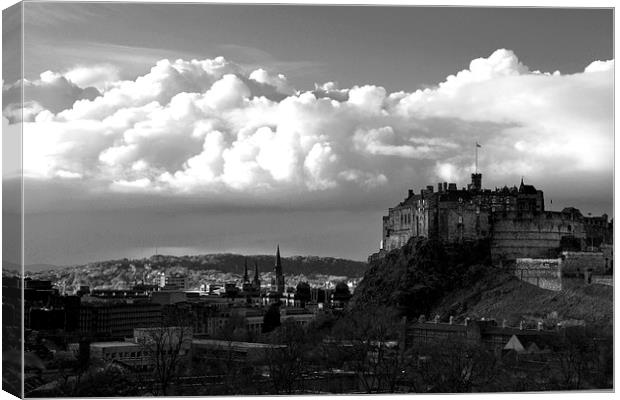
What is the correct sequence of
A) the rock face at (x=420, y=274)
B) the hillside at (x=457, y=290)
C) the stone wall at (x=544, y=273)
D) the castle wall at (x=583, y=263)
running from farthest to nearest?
the stone wall at (x=544, y=273)
the rock face at (x=420, y=274)
the hillside at (x=457, y=290)
the castle wall at (x=583, y=263)

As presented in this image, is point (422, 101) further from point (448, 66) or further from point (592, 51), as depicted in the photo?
point (592, 51)

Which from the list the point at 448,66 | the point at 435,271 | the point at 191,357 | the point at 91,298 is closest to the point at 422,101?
the point at 448,66

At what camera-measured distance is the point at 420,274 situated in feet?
112

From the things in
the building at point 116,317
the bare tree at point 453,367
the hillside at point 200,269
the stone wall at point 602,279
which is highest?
the hillside at point 200,269

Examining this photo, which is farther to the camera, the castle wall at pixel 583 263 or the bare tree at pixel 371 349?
the castle wall at pixel 583 263

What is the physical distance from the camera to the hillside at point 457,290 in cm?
3064

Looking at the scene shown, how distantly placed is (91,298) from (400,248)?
6160mm

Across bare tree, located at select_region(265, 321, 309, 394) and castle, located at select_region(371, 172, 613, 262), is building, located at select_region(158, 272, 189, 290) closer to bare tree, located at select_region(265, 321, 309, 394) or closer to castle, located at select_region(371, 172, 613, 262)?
bare tree, located at select_region(265, 321, 309, 394)

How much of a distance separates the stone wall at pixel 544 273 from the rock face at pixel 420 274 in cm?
78

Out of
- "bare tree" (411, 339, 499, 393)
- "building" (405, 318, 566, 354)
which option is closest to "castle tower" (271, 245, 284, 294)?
"building" (405, 318, 566, 354)

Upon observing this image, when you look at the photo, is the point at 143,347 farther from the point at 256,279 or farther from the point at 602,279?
the point at 602,279

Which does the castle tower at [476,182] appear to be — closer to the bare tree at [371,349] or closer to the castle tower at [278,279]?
the bare tree at [371,349]

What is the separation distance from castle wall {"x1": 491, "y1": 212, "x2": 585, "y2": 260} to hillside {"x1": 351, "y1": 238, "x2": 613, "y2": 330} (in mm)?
419

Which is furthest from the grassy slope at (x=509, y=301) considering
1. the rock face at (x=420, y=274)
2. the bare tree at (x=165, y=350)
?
the bare tree at (x=165, y=350)
